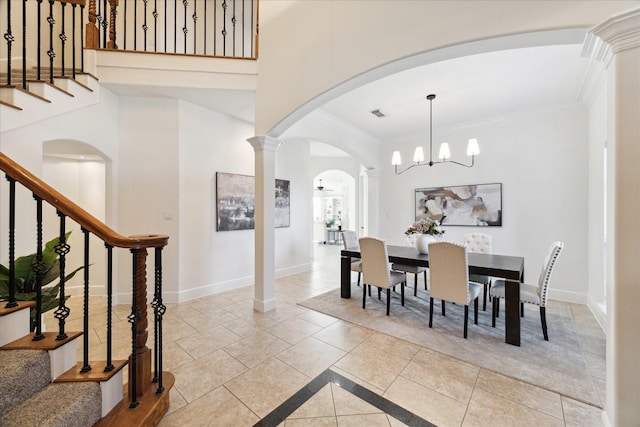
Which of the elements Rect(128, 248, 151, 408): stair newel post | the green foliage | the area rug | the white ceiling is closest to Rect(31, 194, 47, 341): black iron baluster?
the green foliage

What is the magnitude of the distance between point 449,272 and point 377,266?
0.85 metres

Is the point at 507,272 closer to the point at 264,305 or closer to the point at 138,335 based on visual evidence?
the point at 264,305

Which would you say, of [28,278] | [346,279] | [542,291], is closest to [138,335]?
[28,278]

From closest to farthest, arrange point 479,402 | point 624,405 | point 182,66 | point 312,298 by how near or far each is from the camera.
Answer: point 624,405 < point 479,402 < point 182,66 < point 312,298

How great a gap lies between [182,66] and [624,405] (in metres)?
4.72

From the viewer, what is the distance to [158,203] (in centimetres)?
367

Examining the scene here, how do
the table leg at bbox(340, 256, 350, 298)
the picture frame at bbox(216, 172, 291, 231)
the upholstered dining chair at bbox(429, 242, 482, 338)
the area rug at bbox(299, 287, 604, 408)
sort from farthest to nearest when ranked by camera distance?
the picture frame at bbox(216, 172, 291, 231)
the table leg at bbox(340, 256, 350, 298)
the upholstered dining chair at bbox(429, 242, 482, 338)
the area rug at bbox(299, 287, 604, 408)

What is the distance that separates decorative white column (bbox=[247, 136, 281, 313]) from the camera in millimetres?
3337

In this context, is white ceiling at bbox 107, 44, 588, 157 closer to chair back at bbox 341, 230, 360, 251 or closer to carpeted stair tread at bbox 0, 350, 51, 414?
chair back at bbox 341, 230, 360, 251

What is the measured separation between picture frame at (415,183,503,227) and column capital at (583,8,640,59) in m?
3.33

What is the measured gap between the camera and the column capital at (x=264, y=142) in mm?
3272

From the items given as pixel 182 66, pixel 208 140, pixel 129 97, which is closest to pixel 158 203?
pixel 208 140

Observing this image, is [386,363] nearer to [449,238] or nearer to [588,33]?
[588,33]

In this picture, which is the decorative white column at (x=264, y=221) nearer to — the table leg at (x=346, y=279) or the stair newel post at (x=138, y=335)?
the table leg at (x=346, y=279)
